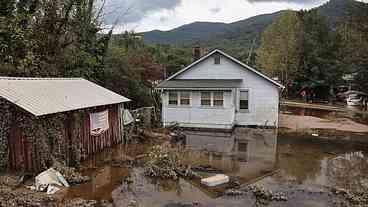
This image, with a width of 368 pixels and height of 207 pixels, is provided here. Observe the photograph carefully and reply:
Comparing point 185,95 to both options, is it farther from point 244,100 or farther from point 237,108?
point 244,100

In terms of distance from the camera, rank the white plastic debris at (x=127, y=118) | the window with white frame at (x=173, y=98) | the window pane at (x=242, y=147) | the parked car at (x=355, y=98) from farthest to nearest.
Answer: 1. the parked car at (x=355, y=98)
2. the window with white frame at (x=173, y=98)
3. the white plastic debris at (x=127, y=118)
4. the window pane at (x=242, y=147)

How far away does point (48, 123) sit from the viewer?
10367 millimetres

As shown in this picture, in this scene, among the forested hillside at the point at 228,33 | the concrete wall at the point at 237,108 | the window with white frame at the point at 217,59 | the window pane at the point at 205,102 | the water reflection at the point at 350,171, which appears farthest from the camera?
the forested hillside at the point at 228,33

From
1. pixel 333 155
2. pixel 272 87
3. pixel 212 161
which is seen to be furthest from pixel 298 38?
pixel 212 161

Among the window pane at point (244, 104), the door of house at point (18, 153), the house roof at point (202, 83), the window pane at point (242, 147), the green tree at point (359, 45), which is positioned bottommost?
the window pane at point (242, 147)

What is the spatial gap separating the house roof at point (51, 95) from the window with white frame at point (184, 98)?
5637 millimetres

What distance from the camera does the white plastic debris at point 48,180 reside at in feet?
29.6

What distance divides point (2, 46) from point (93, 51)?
616cm

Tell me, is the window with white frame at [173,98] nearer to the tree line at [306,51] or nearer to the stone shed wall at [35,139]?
the stone shed wall at [35,139]

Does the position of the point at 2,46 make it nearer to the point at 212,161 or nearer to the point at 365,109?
the point at 212,161

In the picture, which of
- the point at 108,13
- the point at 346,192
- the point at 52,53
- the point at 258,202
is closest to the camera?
the point at 258,202

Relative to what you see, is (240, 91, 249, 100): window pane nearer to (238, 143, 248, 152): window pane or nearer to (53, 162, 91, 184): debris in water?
(238, 143, 248, 152): window pane

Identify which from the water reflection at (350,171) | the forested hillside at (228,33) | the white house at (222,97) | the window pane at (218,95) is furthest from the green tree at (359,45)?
the forested hillside at (228,33)

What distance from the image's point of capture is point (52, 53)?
18.5 meters
